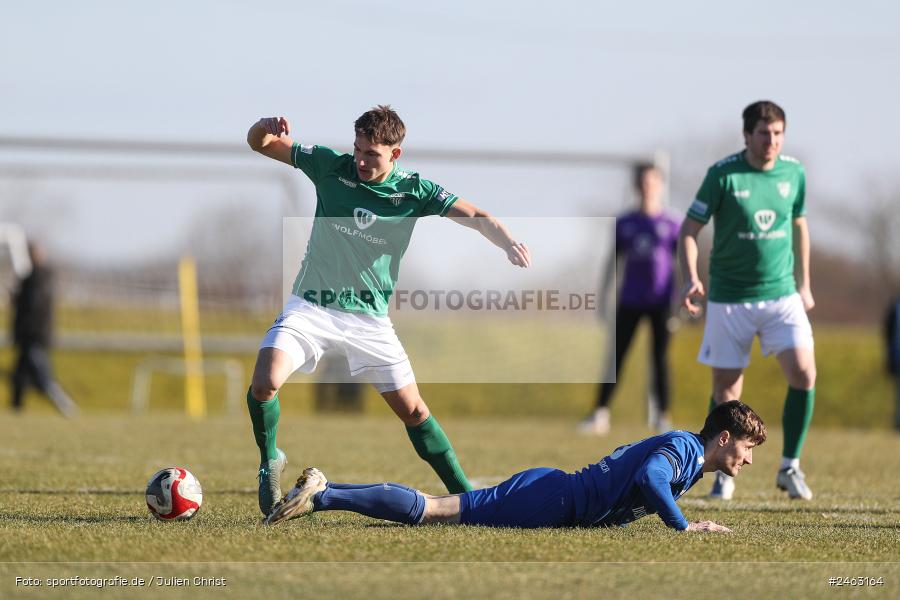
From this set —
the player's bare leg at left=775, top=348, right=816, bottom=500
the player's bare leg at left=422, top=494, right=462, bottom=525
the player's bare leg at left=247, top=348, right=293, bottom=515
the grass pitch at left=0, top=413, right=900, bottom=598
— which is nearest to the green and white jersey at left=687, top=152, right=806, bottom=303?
the player's bare leg at left=775, top=348, right=816, bottom=500

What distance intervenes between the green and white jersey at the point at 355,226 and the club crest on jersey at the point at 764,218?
2172 millimetres

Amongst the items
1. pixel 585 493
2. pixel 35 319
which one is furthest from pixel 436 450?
pixel 35 319

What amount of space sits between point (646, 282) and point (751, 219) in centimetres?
554

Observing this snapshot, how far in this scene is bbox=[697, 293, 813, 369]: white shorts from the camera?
7676mm

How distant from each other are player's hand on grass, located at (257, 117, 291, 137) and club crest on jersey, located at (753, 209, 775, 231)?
297 centimetres

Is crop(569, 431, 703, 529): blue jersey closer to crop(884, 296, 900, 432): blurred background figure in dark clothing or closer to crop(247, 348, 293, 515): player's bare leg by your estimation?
crop(247, 348, 293, 515): player's bare leg

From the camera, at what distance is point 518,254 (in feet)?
20.5

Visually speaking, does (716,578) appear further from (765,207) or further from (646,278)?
(646,278)

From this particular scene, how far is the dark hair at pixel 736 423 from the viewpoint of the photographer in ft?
19.3

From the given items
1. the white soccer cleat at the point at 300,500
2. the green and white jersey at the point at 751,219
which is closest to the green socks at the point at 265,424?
the white soccer cleat at the point at 300,500

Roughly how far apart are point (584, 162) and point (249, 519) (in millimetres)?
13323

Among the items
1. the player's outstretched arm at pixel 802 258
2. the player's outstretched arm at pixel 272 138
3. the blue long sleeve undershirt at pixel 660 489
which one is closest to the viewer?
the blue long sleeve undershirt at pixel 660 489

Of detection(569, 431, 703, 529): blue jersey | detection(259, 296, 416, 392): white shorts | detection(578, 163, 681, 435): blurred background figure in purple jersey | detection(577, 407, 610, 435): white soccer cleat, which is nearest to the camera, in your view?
detection(569, 431, 703, 529): blue jersey

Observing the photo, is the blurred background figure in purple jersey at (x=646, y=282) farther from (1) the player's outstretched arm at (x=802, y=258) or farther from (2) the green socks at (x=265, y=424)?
(2) the green socks at (x=265, y=424)
